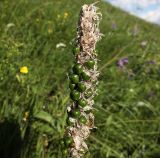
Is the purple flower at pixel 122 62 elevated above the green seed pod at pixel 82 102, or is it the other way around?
the purple flower at pixel 122 62

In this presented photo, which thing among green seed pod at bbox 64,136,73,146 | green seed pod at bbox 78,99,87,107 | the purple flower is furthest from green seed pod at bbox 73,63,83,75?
the purple flower

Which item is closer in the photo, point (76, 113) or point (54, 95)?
point (76, 113)

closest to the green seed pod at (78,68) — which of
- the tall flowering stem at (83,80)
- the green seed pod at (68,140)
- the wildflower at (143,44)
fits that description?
the tall flowering stem at (83,80)

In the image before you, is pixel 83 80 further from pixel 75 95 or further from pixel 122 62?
pixel 122 62

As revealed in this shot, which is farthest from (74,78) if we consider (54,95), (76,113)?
(54,95)

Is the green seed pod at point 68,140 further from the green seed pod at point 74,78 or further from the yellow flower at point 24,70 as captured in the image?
the yellow flower at point 24,70

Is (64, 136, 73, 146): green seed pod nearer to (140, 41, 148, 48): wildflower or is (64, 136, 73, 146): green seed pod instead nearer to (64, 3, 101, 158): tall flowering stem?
(64, 3, 101, 158): tall flowering stem

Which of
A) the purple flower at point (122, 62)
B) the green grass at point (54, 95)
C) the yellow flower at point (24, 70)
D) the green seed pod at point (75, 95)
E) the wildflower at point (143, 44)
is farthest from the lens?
the wildflower at point (143, 44)
